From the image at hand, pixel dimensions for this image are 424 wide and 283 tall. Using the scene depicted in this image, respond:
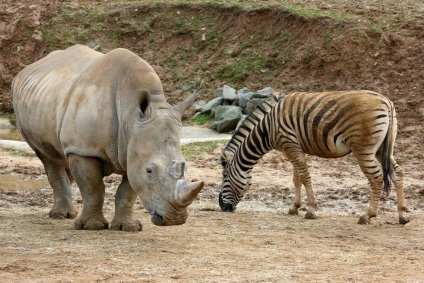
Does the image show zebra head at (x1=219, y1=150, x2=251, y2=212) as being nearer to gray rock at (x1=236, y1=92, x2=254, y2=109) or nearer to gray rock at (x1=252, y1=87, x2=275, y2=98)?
gray rock at (x1=236, y1=92, x2=254, y2=109)

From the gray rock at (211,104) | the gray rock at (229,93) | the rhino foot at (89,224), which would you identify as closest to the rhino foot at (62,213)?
the rhino foot at (89,224)

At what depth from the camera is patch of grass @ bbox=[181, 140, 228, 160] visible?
1541 cm

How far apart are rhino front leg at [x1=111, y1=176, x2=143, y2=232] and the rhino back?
1.18ft

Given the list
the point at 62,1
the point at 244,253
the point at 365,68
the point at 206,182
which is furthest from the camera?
the point at 62,1

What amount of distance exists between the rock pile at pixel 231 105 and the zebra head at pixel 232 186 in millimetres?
5831

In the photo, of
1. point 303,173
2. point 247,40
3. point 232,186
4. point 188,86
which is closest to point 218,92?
point 188,86

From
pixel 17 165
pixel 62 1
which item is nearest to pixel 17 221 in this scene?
pixel 17 165

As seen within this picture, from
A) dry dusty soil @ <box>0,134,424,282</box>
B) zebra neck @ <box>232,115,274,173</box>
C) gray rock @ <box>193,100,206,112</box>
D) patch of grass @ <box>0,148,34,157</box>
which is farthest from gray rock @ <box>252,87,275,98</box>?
zebra neck @ <box>232,115,274,173</box>

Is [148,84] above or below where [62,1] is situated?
above

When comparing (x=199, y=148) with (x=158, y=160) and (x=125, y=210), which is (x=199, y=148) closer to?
(x=125, y=210)

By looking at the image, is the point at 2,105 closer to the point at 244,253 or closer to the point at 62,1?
the point at 62,1

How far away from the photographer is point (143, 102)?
834cm

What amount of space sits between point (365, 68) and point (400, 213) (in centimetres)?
927

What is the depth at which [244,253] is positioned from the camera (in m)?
7.91
